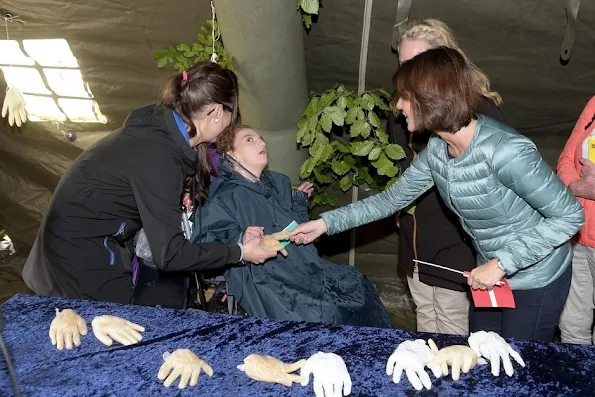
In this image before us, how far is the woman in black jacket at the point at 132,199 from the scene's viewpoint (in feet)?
5.74

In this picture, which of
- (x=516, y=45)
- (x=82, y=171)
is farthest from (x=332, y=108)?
(x=82, y=171)

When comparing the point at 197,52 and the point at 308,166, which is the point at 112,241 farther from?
the point at 197,52

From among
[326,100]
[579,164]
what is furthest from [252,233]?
[579,164]

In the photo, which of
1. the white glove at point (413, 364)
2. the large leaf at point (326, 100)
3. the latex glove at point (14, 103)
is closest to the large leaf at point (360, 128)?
the large leaf at point (326, 100)

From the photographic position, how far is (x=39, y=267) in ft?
6.28

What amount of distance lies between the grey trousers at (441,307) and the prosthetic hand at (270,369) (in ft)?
3.65

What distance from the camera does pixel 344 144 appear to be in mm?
2846

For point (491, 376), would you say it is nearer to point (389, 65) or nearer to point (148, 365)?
point (148, 365)

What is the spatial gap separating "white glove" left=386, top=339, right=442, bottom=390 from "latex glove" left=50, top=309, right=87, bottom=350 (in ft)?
2.85

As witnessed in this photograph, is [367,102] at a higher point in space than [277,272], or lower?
higher

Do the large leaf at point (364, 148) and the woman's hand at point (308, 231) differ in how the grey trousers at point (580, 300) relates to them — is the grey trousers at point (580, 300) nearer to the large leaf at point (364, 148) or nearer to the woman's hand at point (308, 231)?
the large leaf at point (364, 148)

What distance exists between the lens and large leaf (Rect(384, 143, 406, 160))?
220cm

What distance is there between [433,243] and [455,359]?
0.90 meters

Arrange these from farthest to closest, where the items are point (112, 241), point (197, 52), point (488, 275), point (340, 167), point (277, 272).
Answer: point (340, 167), point (197, 52), point (277, 272), point (112, 241), point (488, 275)
